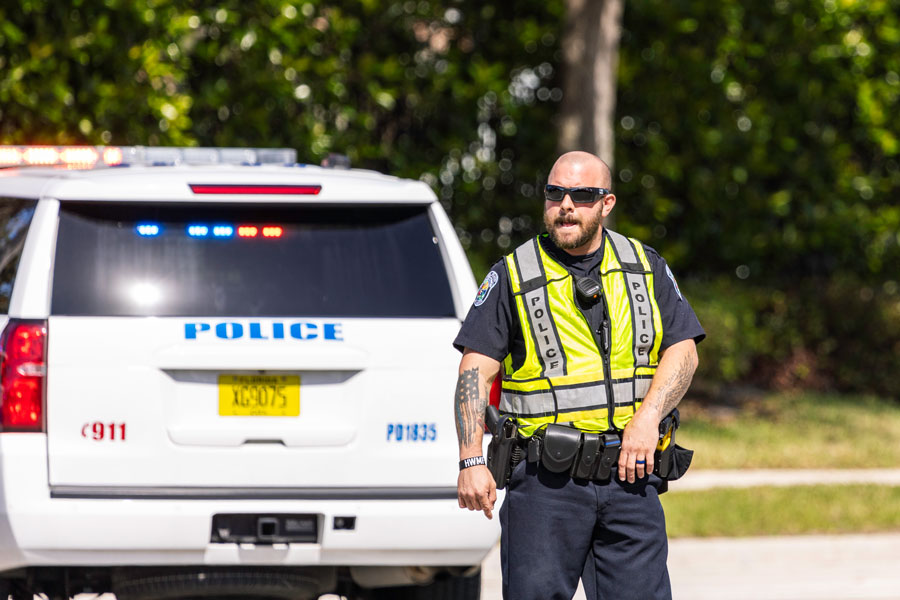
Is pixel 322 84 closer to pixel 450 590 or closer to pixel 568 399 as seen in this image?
pixel 450 590

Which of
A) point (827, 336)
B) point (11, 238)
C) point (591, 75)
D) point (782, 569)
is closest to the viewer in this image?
point (11, 238)

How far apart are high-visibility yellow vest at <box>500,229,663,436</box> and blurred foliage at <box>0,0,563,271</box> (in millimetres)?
6793

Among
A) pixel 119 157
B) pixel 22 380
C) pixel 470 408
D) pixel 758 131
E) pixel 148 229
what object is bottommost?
pixel 470 408

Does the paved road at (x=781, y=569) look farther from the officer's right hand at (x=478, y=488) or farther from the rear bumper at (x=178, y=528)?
the officer's right hand at (x=478, y=488)

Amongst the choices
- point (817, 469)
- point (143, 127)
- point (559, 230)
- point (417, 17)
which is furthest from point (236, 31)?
point (559, 230)

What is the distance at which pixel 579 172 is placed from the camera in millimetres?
3977

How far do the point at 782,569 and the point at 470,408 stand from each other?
3.70 meters

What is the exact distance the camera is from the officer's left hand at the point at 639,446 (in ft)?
12.7

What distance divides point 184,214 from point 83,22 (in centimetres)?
606

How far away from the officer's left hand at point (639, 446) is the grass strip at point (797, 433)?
6527 mm

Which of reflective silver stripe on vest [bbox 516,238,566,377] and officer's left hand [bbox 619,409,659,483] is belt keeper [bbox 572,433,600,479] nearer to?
officer's left hand [bbox 619,409,659,483]

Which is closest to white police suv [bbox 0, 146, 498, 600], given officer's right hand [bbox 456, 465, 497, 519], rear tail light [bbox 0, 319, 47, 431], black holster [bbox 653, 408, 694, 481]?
rear tail light [bbox 0, 319, 47, 431]

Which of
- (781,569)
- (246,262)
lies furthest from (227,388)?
(781,569)

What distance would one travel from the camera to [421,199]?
16.0 feet
